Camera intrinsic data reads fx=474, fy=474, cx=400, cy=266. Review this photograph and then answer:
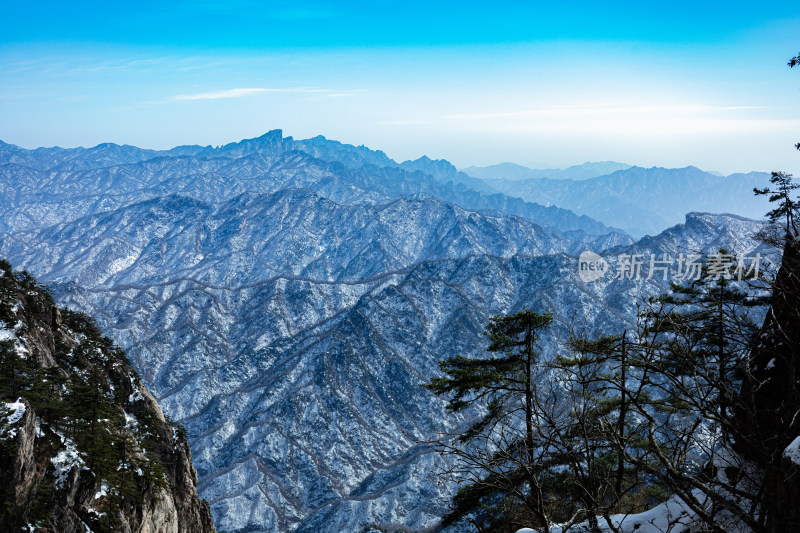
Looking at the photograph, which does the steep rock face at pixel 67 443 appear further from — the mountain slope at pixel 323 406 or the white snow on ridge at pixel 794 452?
the mountain slope at pixel 323 406

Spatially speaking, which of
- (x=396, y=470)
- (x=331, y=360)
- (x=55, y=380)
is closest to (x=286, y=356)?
(x=331, y=360)

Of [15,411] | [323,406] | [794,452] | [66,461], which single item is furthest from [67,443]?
[323,406]

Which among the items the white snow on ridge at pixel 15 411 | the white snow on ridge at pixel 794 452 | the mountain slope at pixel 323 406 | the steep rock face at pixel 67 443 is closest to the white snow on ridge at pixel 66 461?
the steep rock face at pixel 67 443

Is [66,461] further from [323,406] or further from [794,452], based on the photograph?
[323,406]

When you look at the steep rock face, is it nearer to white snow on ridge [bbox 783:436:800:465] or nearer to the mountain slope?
white snow on ridge [bbox 783:436:800:465]

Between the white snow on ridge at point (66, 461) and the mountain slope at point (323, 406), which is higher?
the white snow on ridge at point (66, 461)

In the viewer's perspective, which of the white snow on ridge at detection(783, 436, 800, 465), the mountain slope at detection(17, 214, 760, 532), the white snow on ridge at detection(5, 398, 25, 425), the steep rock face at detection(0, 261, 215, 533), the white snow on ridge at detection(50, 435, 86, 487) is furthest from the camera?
the mountain slope at detection(17, 214, 760, 532)

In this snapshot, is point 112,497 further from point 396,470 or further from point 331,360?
point 331,360

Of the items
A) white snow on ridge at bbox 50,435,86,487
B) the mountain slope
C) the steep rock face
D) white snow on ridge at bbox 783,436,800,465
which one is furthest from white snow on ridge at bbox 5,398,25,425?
the mountain slope
